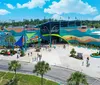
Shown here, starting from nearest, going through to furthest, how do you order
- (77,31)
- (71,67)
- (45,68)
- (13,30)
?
(45,68)
(71,67)
(13,30)
(77,31)

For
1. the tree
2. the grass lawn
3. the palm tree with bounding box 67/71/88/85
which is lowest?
the grass lawn

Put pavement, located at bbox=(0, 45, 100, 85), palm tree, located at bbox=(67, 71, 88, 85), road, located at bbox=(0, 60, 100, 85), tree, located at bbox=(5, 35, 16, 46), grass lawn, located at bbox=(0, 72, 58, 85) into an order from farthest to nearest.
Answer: tree, located at bbox=(5, 35, 16, 46), pavement, located at bbox=(0, 45, 100, 85), road, located at bbox=(0, 60, 100, 85), grass lawn, located at bbox=(0, 72, 58, 85), palm tree, located at bbox=(67, 71, 88, 85)

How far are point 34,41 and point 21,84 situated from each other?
55.8 metres

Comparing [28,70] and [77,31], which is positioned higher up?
[77,31]

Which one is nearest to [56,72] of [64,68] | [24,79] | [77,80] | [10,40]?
[64,68]

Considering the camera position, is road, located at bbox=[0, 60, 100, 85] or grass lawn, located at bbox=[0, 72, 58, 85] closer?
grass lawn, located at bbox=[0, 72, 58, 85]

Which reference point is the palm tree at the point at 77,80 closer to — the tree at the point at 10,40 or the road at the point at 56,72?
the road at the point at 56,72

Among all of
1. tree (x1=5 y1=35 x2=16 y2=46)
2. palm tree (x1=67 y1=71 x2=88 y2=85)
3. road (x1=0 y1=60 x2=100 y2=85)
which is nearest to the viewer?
palm tree (x1=67 y1=71 x2=88 y2=85)

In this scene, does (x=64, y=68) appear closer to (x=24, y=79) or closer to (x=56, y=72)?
(x=56, y=72)

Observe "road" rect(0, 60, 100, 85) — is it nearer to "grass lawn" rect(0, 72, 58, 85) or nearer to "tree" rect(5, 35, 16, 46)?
"grass lawn" rect(0, 72, 58, 85)

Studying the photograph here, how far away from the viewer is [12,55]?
237 ft

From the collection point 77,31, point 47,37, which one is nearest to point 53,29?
point 47,37

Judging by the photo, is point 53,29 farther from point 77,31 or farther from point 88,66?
point 88,66

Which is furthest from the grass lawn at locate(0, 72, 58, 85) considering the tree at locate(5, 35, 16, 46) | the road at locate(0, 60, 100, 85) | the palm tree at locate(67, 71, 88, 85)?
the tree at locate(5, 35, 16, 46)
